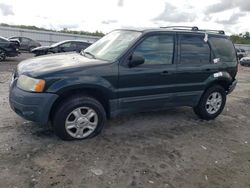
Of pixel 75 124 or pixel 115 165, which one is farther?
pixel 75 124

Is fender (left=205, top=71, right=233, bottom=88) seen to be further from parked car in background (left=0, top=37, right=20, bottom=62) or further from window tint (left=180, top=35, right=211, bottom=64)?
parked car in background (left=0, top=37, right=20, bottom=62)

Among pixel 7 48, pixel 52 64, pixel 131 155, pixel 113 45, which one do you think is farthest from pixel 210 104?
pixel 7 48

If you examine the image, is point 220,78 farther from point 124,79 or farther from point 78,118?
point 78,118

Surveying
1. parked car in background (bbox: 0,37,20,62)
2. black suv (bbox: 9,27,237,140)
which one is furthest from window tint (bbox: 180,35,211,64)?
parked car in background (bbox: 0,37,20,62)

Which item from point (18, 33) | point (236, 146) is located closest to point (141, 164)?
point (236, 146)

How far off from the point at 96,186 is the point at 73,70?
182 cm

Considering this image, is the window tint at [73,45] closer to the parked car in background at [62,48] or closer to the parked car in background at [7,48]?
the parked car in background at [62,48]

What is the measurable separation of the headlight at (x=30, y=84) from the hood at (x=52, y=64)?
80 mm

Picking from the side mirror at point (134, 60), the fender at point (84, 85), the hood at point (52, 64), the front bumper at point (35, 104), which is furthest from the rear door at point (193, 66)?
the front bumper at point (35, 104)

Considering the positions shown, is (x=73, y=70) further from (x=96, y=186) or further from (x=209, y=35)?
(x=209, y=35)

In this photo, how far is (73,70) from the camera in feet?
15.5

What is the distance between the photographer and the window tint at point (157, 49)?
Result: 17.7 feet

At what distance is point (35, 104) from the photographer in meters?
4.54

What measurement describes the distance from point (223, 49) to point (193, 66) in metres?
1.11
